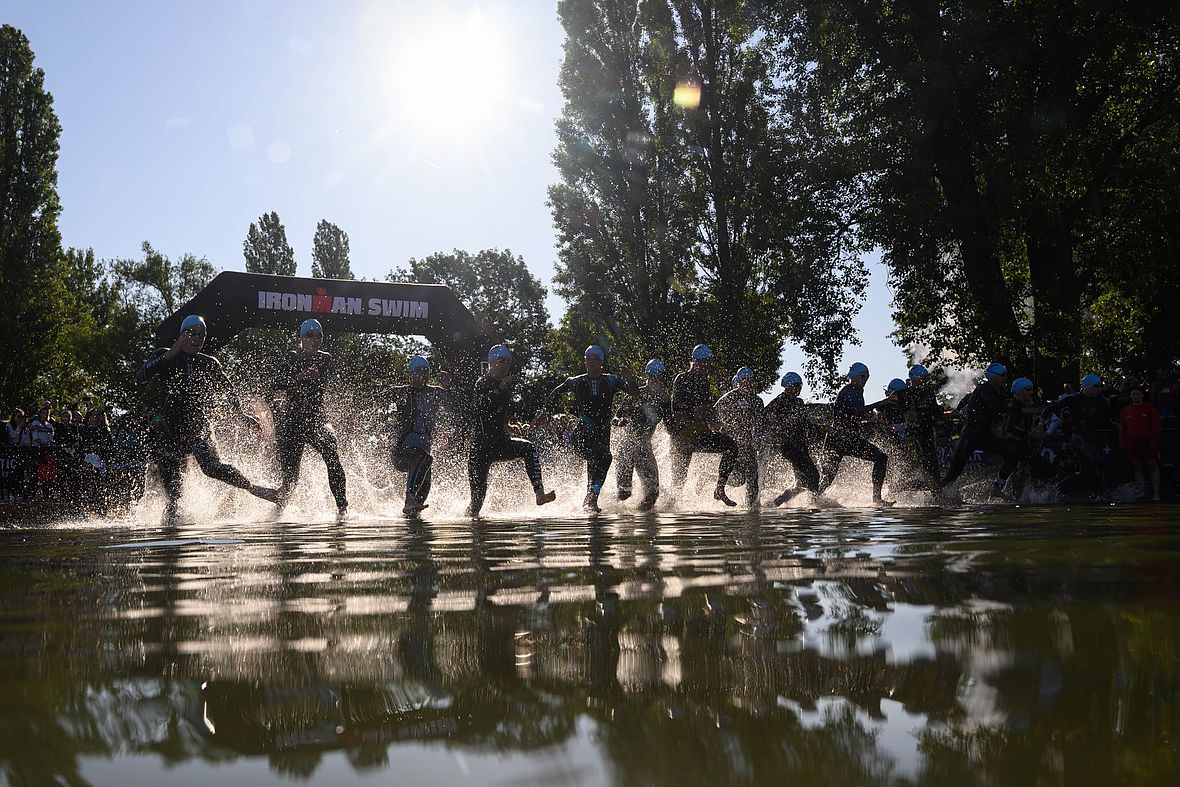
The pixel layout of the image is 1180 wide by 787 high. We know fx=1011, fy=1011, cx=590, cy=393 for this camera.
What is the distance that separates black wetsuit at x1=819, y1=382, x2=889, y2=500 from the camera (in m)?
13.4

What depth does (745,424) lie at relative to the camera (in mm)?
13062

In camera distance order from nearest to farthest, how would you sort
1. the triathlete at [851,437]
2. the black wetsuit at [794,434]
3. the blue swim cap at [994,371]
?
1. the black wetsuit at [794,434]
2. the triathlete at [851,437]
3. the blue swim cap at [994,371]

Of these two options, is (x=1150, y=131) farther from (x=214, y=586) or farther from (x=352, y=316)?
(x=214, y=586)

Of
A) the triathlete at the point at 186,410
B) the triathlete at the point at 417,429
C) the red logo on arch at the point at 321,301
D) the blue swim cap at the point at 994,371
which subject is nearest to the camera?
the triathlete at the point at 186,410

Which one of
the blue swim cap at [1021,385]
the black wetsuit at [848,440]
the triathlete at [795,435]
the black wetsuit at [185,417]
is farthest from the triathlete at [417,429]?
the blue swim cap at [1021,385]

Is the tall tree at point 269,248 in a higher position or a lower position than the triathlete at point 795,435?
higher

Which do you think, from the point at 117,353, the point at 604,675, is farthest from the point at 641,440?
the point at 117,353

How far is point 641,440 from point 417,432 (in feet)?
9.12

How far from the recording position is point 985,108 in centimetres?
1755

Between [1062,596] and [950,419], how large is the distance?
15453 millimetres

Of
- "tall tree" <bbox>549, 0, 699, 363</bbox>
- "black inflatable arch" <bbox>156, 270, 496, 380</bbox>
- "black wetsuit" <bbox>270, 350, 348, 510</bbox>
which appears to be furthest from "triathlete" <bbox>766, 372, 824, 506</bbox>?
"tall tree" <bbox>549, 0, 699, 363</bbox>

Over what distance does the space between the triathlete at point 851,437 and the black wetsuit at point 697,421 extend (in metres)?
1.63

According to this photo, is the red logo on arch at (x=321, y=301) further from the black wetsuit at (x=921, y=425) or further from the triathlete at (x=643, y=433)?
the black wetsuit at (x=921, y=425)

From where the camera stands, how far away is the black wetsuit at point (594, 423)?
11.7 metres
